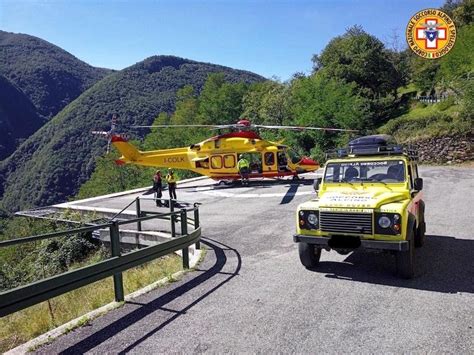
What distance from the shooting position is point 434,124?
29.0 metres

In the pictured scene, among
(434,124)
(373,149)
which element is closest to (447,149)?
(434,124)

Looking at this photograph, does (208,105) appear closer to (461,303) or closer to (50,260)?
(50,260)

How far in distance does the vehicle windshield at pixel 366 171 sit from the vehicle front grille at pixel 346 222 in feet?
4.47

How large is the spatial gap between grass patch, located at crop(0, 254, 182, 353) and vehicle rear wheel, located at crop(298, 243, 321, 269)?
7.94 feet

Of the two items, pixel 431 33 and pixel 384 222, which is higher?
pixel 431 33

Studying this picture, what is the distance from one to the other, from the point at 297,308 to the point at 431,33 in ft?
101

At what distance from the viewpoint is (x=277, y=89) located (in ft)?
178

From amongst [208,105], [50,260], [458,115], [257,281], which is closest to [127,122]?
[208,105]

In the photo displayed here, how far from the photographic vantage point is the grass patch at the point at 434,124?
27016mm

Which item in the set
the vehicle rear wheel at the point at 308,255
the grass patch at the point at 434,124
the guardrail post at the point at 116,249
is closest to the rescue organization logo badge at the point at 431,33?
the grass patch at the point at 434,124

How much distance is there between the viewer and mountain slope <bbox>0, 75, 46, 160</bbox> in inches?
5531

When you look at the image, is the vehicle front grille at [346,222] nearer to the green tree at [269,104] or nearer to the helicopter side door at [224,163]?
the helicopter side door at [224,163]

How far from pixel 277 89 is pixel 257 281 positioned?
49.9m

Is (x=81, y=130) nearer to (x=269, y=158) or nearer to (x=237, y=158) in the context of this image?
(x=237, y=158)
